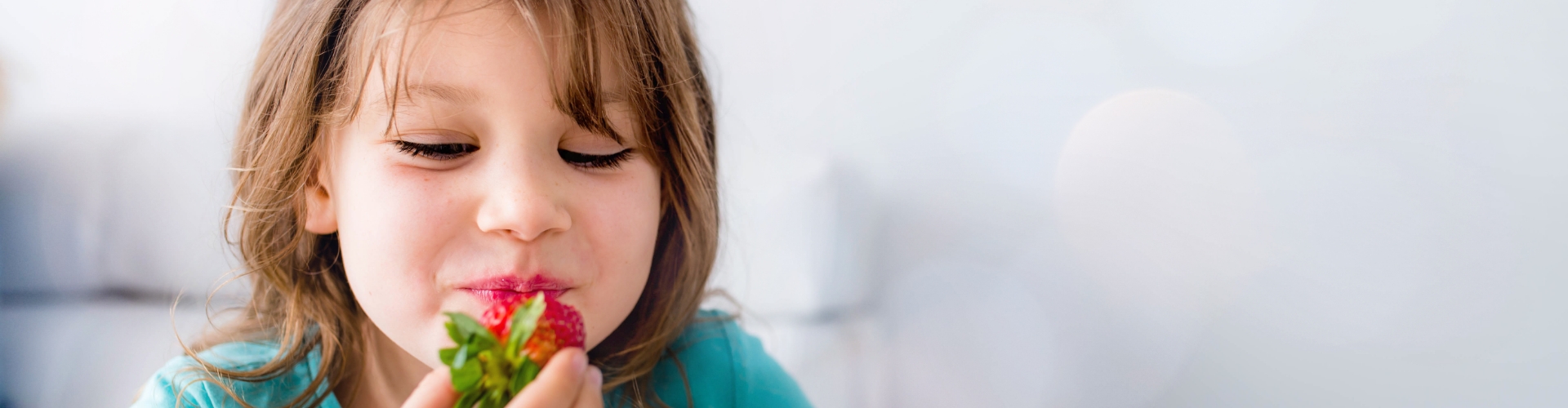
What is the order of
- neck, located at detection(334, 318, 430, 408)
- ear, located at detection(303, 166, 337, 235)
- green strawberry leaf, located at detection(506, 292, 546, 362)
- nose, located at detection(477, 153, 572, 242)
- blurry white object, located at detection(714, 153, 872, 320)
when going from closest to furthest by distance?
green strawberry leaf, located at detection(506, 292, 546, 362)
nose, located at detection(477, 153, 572, 242)
ear, located at detection(303, 166, 337, 235)
neck, located at detection(334, 318, 430, 408)
blurry white object, located at detection(714, 153, 872, 320)

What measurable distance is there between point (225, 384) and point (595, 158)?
0.46m

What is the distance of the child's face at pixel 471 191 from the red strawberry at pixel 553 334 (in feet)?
0.36

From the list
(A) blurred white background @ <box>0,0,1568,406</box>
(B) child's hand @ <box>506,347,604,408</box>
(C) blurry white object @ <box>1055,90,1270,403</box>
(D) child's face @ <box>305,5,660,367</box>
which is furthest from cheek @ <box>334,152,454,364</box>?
(C) blurry white object @ <box>1055,90,1270,403</box>

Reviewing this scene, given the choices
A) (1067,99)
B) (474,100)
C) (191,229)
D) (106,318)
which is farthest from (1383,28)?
(106,318)

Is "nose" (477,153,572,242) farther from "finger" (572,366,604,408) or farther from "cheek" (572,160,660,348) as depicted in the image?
"finger" (572,366,604,408)

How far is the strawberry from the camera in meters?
0.45

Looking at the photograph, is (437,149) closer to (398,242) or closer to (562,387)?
(398,242)

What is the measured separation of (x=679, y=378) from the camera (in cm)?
97

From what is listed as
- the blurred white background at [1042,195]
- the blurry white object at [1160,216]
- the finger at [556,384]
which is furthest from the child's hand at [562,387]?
the blurry white object at [1160,216]

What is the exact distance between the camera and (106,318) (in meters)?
1.10

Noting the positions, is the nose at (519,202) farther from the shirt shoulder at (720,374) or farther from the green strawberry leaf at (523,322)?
the shirt shoulder at (720,374)

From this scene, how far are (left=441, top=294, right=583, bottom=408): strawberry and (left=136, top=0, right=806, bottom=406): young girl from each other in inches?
0.8

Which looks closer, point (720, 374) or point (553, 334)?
point (553, 334)

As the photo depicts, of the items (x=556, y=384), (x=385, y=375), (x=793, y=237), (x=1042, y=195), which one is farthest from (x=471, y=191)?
(x=1042, y=195)
